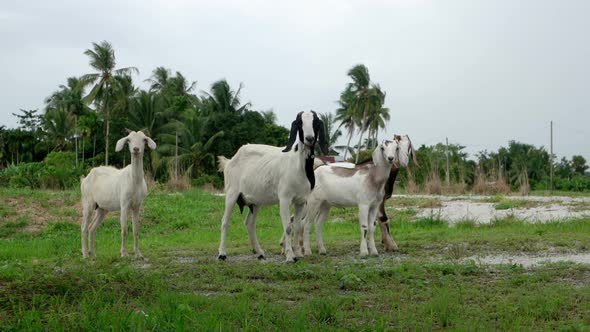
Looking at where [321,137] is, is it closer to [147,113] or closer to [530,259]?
[530,259]

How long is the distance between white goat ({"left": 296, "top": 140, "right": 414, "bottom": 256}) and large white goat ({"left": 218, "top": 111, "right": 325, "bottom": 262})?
1.09 m

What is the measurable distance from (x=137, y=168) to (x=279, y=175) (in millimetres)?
2866

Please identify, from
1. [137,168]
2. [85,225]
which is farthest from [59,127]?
[137,168]

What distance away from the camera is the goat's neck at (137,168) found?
11516 millimetres

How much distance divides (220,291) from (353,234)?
8944mm

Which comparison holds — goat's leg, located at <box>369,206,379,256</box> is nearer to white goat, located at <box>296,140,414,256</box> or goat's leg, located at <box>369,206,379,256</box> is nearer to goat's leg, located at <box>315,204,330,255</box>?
white goat, located at <box>296,140,414,256</box>

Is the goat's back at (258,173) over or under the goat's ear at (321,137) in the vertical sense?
under

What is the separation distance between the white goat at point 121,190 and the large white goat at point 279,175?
159 cm

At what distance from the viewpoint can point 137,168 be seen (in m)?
11.6

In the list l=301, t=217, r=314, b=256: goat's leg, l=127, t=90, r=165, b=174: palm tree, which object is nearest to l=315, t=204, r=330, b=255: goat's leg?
l=301, t=217, r=314, b=256: goat's leg

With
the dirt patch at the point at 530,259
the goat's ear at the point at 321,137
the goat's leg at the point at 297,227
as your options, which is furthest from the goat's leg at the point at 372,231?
the goat's ear at the point at 321,137

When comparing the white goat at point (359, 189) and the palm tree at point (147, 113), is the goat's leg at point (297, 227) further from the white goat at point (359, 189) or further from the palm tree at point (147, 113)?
the palm tree at point (147, 113)

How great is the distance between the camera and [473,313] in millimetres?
5855

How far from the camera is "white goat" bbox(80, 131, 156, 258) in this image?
11.5m
